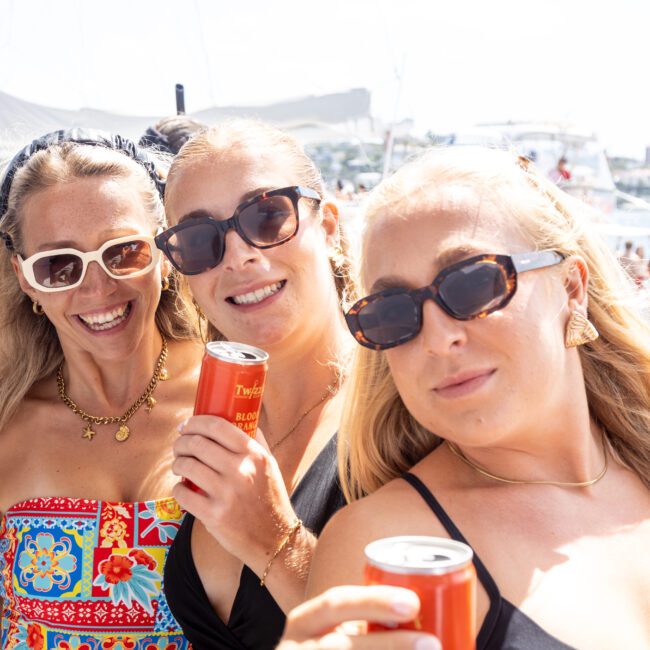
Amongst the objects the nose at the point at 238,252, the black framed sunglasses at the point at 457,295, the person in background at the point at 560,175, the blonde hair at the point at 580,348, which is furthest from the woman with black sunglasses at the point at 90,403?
the person in background at the point at 560,175

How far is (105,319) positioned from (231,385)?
1195 millimetres

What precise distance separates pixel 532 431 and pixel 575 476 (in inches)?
7.5

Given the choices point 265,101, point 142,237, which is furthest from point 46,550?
point 265,101

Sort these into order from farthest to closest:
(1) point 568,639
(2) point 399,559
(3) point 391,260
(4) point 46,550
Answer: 1. (4) point 46,550
2. (3) point 391,260
3. (1) point 568,639
4. (2) point 399,559

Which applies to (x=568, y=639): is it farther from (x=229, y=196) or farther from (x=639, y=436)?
(x=229, y=196)

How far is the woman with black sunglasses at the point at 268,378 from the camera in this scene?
5.83 ft

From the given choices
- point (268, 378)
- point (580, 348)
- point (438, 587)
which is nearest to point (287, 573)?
point (268, 378)

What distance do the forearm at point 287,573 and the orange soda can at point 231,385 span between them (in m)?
0.34

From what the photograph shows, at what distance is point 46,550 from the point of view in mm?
2549

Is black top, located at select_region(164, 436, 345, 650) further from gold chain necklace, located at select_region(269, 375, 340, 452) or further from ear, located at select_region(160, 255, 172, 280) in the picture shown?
ear, located at select_region(160, 255, 172, 280)

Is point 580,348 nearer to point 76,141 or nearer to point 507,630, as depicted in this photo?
point 507,630

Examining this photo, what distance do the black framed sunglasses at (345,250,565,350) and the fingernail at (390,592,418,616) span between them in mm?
679

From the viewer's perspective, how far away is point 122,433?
284cm

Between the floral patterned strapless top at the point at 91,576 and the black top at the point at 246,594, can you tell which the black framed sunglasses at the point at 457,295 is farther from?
the floral patterned strapless top at the point at 91,576
